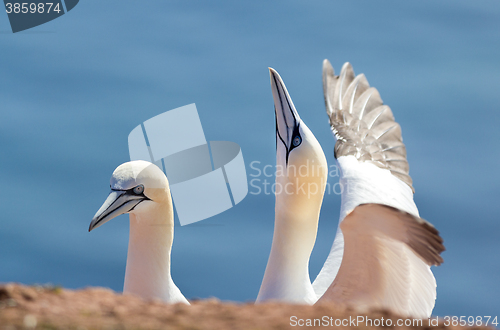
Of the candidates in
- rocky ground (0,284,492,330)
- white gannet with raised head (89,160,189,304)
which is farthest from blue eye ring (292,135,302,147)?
rocky ground (0,284,492,330)

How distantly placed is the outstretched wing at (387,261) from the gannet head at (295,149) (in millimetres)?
1067

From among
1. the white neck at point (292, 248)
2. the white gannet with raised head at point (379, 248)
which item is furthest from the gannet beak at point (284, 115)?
the white gannet with raised head at point (379, 248)

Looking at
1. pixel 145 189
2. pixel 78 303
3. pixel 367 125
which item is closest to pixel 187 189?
pixel 145 189

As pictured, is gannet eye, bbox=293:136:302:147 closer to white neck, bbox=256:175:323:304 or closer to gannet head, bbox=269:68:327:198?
gannet head, bbox=269:68:327:198

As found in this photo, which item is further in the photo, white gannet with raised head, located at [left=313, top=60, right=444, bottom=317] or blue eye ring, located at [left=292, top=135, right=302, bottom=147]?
blue eye ring, located at [left=292, top=135, right=302, bottom=147]

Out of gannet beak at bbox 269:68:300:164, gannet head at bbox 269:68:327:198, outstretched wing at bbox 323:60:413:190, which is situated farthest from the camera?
outstretched wing at bbox 323:60:413:190

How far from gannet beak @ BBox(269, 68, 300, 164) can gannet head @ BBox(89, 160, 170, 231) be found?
1.22 meters

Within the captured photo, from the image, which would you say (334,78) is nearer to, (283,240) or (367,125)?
(367,125)

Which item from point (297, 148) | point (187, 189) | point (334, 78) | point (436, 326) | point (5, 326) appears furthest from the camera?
point (334, 78)

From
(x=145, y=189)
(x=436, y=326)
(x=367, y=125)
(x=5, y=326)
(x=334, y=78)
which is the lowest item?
(x=436, y=326)

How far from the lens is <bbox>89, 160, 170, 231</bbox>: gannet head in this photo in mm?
6543

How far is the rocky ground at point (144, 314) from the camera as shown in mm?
3615

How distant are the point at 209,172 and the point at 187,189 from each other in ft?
1.04

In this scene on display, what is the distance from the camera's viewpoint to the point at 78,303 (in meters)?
3.94
